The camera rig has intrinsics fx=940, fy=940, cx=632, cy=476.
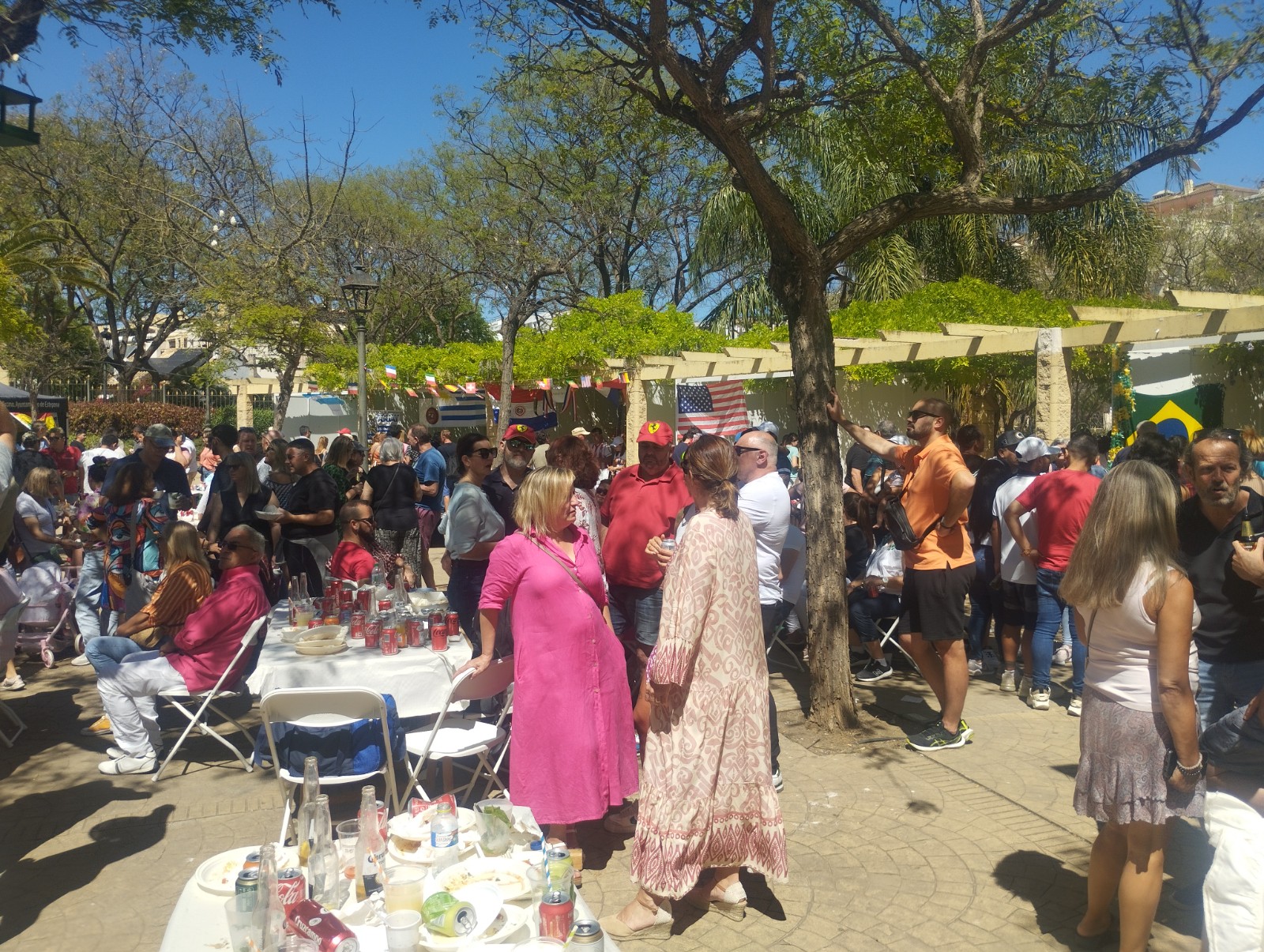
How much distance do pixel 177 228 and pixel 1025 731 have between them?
66.5ft

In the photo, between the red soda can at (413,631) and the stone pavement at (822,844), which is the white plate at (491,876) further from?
the red soda can at (413,631)

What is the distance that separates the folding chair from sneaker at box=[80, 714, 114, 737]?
99.7 inches

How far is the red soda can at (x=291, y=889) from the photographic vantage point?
94.5 inches

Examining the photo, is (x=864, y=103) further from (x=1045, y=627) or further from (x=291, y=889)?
(x=291, y=889)

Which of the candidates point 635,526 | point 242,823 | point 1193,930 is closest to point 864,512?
point 635,526

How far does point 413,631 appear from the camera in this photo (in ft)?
16.1

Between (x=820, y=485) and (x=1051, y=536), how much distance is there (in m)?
1.60

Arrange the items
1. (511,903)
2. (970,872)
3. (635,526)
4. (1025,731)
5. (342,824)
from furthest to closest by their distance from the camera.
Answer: (1025,731) < (635,526) < (970,872) < (342,824) < (511,903)

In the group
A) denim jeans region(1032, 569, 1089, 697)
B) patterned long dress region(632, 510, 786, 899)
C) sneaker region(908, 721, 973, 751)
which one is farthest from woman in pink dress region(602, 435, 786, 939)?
denim jeans region(1032, 569, 1089, 697)

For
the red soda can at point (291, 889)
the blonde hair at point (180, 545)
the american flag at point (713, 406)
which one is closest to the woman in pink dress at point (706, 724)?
the red soda can at point (291, 889)

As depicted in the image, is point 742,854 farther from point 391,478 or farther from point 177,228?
point 177,228

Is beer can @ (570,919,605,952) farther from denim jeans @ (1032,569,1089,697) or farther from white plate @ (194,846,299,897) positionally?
denim jeans @ (1032,569,1089,697)

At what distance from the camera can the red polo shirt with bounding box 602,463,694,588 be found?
16.2 ft

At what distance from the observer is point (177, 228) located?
66.6ft
